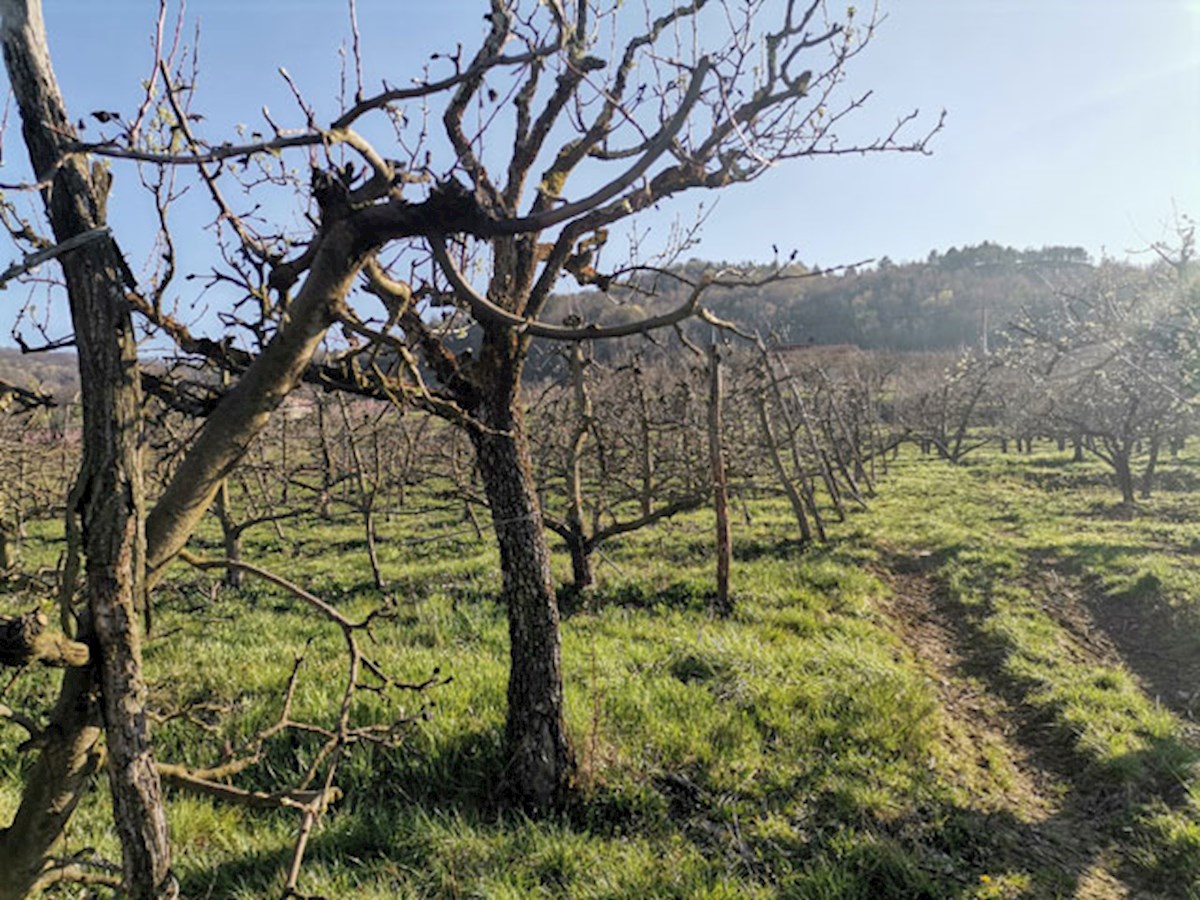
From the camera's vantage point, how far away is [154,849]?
1.75 metres

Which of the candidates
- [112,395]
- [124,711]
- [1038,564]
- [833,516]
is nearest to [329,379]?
[112,395]

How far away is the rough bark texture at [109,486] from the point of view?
1699 mm

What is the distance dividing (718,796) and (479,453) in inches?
106

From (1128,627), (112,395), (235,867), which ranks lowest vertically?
(1128,627)

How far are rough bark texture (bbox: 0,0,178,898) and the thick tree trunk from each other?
2.23 m

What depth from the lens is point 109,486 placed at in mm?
1710

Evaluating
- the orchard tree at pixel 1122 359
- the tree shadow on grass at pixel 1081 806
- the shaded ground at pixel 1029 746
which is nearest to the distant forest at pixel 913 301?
the orchard tree at pixel 1122 359

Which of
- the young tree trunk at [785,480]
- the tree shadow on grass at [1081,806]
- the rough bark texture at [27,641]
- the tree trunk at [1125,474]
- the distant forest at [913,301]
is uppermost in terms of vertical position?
the distant forest at [913,301]

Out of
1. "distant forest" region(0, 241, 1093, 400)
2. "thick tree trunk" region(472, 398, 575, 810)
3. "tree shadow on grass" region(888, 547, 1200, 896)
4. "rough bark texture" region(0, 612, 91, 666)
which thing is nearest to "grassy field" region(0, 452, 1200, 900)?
"tree shadow on grass" region(888, 547, 1200, 896)

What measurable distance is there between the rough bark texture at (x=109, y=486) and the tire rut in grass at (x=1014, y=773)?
4474mm

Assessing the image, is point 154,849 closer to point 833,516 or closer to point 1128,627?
point 1128,627

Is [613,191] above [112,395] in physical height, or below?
above

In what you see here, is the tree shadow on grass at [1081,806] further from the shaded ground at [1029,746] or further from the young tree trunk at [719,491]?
the young tree trunk at [719,491]

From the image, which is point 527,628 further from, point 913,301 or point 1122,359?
point 913,301
